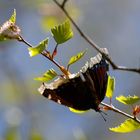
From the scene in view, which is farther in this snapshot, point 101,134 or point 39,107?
point 101,134

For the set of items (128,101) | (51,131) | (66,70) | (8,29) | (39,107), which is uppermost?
(8,29)

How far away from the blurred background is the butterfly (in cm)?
51

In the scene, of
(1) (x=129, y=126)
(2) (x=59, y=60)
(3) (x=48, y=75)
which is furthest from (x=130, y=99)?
(2) (x=59, y=60)

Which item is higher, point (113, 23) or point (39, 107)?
point (39, 107)

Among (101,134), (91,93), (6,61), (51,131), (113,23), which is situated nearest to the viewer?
(91,93)

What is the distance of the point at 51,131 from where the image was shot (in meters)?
3.42

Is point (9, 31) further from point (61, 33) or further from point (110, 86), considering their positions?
point (110, 86)

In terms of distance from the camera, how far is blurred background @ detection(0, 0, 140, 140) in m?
2.00

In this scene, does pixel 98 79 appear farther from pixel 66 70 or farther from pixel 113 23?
pixel 113 23

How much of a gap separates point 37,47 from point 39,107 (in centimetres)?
232

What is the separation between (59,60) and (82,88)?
10.4 feet

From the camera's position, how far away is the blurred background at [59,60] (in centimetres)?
200

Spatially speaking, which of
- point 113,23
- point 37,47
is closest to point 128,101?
point 37,47

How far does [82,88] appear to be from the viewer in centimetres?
91
